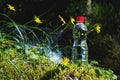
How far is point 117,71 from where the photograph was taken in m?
8.05

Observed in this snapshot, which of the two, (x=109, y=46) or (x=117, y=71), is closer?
(x=117, y=71)

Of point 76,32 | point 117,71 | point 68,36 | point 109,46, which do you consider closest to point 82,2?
point 68,36

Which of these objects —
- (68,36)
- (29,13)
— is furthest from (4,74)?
(29,13)

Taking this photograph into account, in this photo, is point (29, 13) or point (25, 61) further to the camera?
point (29, 13)

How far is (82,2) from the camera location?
10.7 metres

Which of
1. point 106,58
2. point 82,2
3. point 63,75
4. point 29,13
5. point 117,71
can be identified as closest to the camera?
point 63,75

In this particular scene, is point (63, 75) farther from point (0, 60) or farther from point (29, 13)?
point (29, 13)

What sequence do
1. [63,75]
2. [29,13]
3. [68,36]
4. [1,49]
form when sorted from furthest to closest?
1. [29,13]
2. [68,36]
3. [1,49]
4. [63,75]

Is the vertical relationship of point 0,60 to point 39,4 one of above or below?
below

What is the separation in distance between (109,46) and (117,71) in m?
1.00

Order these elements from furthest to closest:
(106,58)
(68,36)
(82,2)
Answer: (82,2) < (68,36) < (106,58)

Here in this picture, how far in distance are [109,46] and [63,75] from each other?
5.86 m

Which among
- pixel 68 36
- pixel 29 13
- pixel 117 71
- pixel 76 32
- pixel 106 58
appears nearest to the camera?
pixel 76 32

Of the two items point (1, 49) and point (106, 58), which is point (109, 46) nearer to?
point (106, 58)
